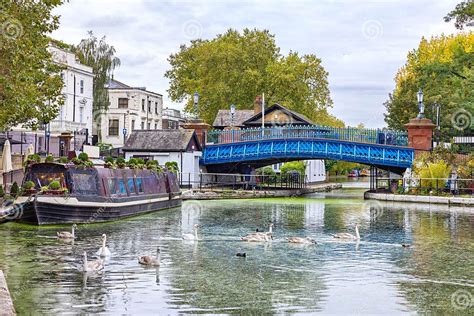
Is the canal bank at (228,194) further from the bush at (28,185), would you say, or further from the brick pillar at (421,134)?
the bush at (28,185)

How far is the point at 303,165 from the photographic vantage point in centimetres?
8319

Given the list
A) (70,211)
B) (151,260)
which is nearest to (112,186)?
(70,211)

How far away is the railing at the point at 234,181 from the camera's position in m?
60.6

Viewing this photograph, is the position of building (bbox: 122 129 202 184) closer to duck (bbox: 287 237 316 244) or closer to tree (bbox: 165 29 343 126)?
tree (bbox: 165 29 343 126)

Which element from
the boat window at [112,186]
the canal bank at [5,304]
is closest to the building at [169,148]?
the boat window at [112,186]

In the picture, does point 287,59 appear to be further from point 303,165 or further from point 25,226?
point 25,226

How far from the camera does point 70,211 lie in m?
31.9

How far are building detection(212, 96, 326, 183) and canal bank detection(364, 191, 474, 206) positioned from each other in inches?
910

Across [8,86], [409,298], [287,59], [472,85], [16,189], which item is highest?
[287,59]

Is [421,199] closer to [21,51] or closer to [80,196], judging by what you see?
[80,196]

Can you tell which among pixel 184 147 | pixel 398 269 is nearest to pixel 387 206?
pixel 184 147

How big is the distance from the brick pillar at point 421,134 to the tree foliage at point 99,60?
121 feet

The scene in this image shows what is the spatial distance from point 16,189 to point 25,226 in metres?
2.60

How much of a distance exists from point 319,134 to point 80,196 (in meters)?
32.0
